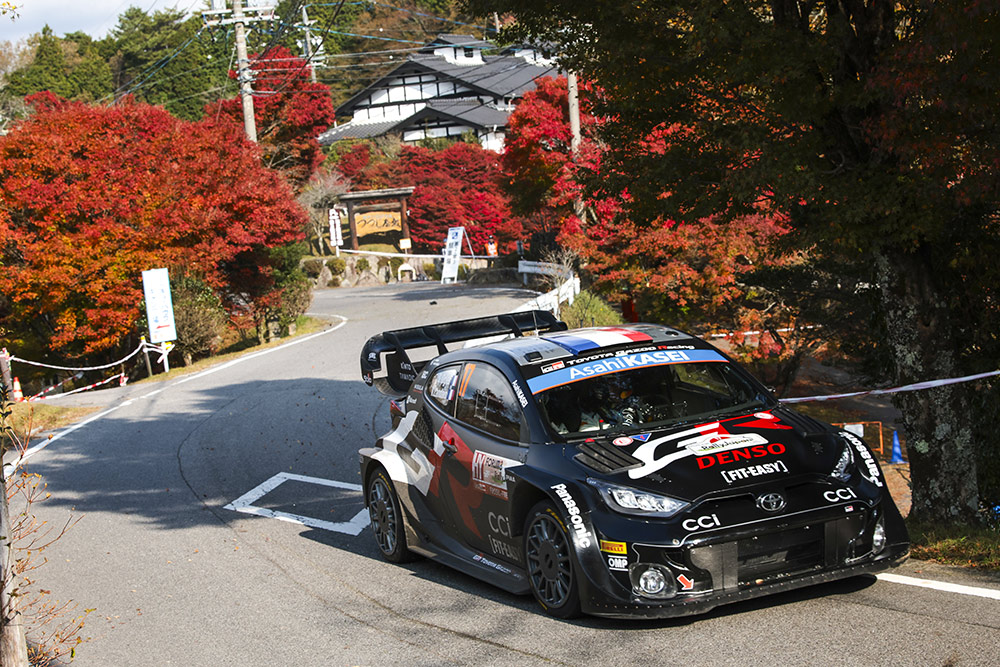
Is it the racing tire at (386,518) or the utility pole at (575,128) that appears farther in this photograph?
the utility pole at (575,128)

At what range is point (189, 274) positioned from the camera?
81.2ft

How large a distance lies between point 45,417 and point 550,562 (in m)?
13.5

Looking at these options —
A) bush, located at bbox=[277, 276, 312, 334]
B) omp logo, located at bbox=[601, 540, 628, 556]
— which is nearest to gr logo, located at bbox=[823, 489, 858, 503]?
omp logo, located at bbox=[601, 540, 628, 556]

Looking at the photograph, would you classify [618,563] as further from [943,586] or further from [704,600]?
[943,586]

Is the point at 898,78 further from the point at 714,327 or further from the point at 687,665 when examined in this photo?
the point at 714,327

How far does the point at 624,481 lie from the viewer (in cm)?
552

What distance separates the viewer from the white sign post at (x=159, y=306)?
21.7m

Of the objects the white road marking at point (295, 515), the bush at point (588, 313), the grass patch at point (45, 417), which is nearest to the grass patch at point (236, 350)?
the grass patch at point (45, 417)

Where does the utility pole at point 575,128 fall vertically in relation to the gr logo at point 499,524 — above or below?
above

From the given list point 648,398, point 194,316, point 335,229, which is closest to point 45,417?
point 194,316

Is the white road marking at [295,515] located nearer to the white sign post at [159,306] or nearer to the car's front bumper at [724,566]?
the car's front bumper at [724,566]

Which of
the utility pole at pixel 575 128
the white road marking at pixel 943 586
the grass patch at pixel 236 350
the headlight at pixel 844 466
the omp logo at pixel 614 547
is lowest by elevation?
the grass patch at pixel 236 350

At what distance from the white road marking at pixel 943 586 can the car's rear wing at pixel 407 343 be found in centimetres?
448

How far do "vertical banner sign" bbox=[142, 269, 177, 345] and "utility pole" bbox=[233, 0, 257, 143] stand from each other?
9.99 m
